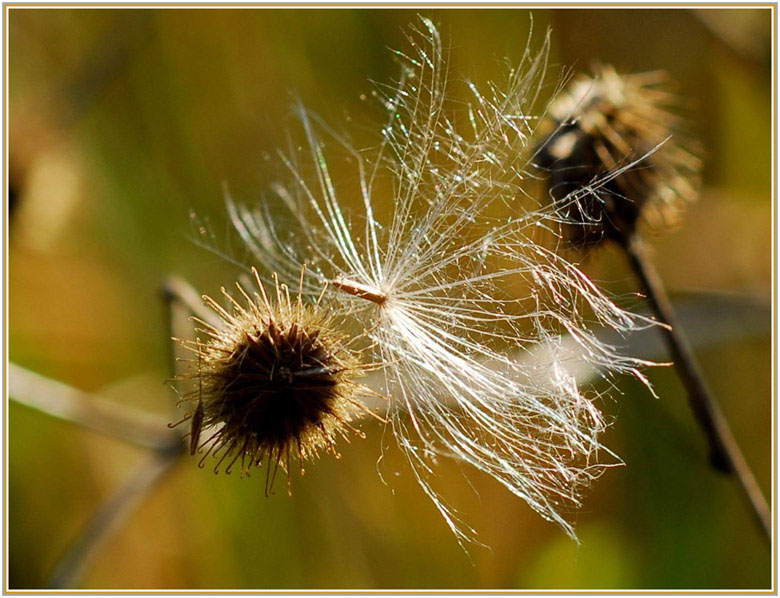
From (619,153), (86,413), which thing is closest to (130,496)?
(86,413)

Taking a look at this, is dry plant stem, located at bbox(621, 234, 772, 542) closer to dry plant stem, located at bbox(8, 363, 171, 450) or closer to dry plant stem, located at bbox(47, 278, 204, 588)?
dry plant stem, located at bbox(47, 278, 204, 588)

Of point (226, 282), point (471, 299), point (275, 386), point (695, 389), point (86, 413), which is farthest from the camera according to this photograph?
point (226, 282)

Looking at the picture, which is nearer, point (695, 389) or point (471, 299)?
point (471, 299)

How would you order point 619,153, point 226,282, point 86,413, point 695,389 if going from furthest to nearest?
point 226,282
point 86,413
point 619,153
point 695,389

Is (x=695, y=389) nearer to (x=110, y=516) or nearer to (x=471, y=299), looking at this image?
(x=471, y=299)

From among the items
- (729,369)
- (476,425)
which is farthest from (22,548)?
(729,369)
